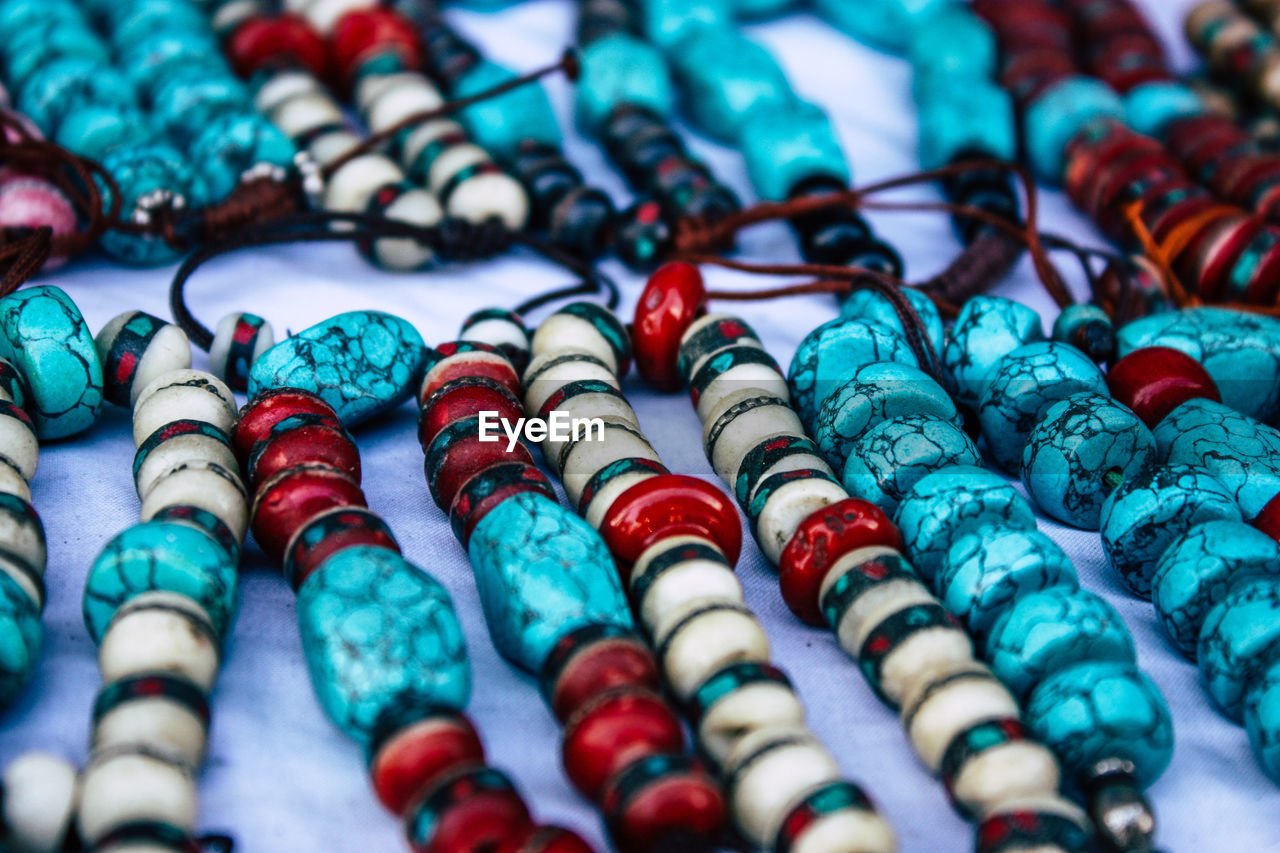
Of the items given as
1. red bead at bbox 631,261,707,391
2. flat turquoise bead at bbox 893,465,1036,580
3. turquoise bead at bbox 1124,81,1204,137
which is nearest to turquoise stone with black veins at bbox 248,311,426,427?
red bead at bbox 631,261,707,391

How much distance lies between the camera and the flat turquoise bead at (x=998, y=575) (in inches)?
37.2

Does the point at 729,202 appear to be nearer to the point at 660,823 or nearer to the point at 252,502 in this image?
the point at 252,502

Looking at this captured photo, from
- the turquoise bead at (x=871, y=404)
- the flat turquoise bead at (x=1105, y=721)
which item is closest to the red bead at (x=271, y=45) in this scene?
the turquoise bead at (x=871, y=404)

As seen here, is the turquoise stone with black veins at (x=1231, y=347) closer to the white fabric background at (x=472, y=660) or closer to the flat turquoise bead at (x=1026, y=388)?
the flat turquoise bead at (x=1026, y=388)

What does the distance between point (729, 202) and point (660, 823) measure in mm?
953

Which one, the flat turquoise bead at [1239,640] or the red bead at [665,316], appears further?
the red bead at [665,316]

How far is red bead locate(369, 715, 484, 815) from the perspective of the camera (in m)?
0.78

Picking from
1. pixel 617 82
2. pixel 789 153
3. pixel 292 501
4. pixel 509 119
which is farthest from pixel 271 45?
pixel 292 501

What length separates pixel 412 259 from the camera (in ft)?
4.83

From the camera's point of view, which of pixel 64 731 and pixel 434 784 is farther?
pixel 64 731

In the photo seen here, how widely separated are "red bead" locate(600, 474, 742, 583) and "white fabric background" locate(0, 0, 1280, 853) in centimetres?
10

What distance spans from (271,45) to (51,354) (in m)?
0.82

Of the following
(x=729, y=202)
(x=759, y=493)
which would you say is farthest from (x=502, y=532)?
(x=729, y=202)

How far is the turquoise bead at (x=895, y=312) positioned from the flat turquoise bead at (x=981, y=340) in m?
0.02
